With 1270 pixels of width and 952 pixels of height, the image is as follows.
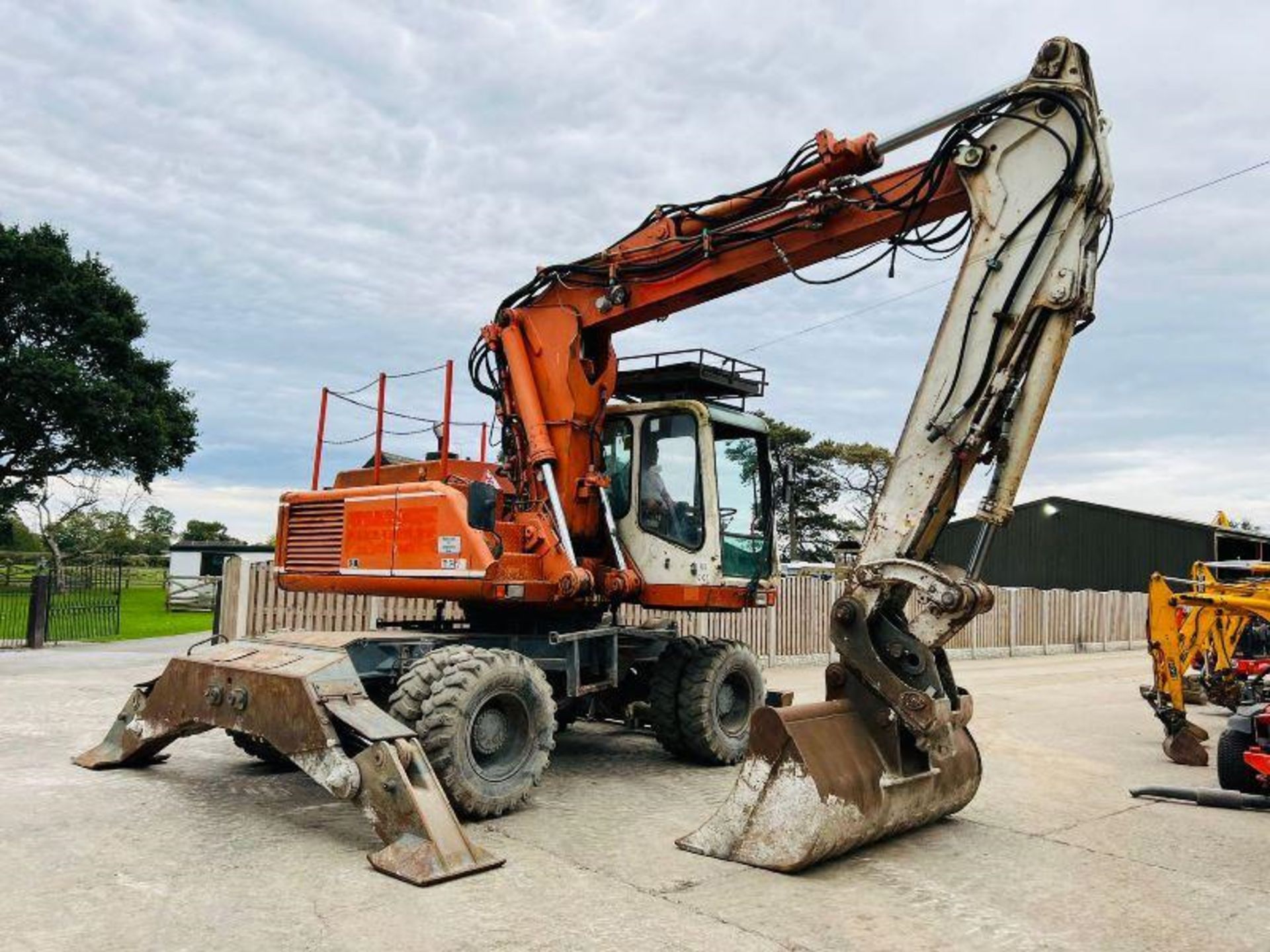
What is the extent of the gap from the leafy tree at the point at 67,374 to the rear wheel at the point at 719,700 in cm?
2623

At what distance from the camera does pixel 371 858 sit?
16.4ft

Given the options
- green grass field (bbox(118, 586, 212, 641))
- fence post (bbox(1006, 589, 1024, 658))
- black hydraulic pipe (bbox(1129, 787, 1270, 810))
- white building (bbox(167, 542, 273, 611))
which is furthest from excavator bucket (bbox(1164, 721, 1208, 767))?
white building (bbox(167, 542, 273, 611))

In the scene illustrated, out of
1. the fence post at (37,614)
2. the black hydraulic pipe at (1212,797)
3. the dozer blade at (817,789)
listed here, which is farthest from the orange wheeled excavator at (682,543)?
the fence post at (37,614)

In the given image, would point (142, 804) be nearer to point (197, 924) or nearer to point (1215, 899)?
point (197, 924)

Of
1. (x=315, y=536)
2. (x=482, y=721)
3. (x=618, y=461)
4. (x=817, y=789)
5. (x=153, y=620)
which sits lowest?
(x=153, y=620)

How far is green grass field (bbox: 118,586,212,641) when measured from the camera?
22.2 m

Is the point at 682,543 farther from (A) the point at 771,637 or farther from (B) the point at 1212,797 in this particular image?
(A) the point at 771,637

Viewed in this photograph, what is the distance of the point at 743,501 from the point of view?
27.3 ft

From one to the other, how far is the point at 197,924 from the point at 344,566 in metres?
3.74

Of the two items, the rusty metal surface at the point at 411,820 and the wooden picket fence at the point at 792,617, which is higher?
the wooden picket fence at the point at 792,617

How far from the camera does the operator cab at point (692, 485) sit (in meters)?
7.81

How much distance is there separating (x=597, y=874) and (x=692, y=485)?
3517 mm

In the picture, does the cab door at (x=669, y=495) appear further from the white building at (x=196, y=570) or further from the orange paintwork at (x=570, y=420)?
the white building at (x=196, y=570)

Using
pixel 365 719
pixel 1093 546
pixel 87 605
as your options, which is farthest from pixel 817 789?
pixel 1093 546
